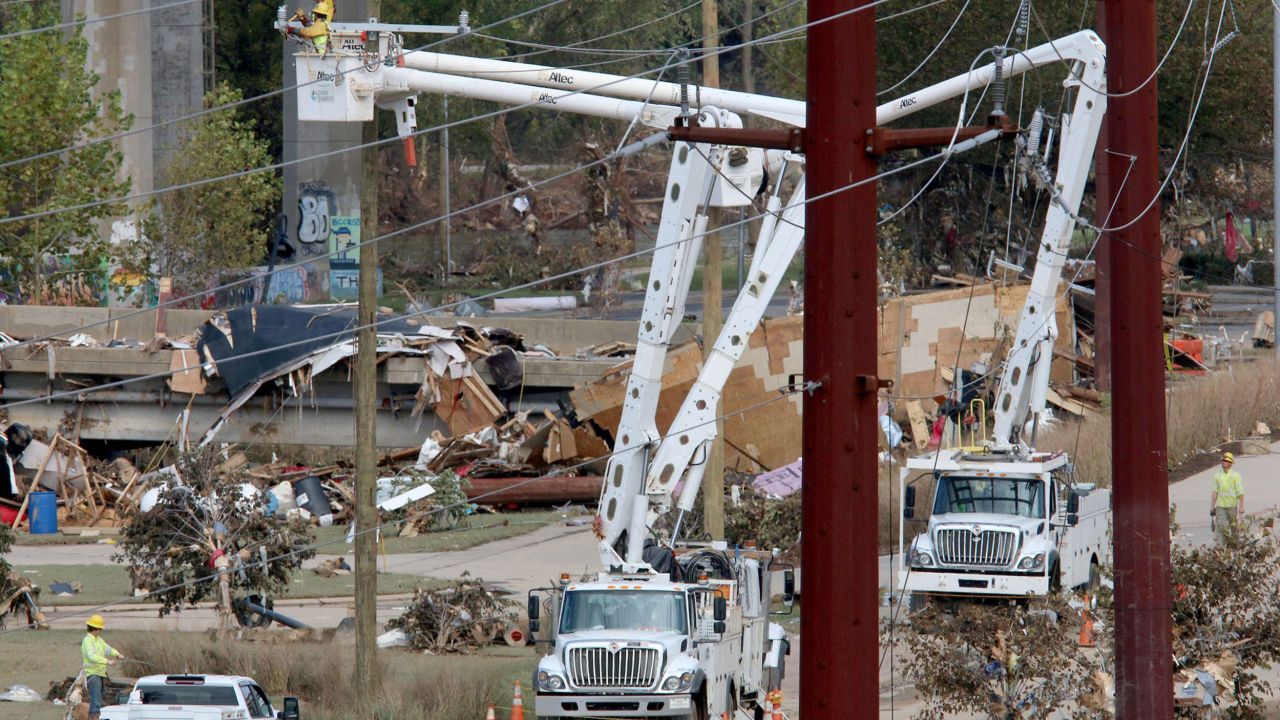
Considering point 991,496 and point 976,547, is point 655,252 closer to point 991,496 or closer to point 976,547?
point 976,547

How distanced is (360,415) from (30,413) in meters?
25.1

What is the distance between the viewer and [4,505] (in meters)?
36.9

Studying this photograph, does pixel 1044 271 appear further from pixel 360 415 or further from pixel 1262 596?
pixel 360 415

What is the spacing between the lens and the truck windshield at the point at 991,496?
2369 centimetres

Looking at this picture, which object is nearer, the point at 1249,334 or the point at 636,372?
the point at 636,372

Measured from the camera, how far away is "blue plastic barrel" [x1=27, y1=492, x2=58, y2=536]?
35.4 meters

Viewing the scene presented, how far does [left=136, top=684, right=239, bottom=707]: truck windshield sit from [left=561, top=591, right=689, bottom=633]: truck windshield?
3.37 metres

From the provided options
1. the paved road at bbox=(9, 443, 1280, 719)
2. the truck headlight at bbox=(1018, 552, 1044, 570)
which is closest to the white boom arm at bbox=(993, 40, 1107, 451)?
the truck headlight at bbox=(1018, 552, 1044, 570)

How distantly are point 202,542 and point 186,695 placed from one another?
704 cm

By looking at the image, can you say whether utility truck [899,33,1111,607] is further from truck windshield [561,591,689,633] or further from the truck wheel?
the truck wheel

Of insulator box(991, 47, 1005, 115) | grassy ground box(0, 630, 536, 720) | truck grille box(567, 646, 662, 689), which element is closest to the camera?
insulator box(991, 47, 1005, 115)

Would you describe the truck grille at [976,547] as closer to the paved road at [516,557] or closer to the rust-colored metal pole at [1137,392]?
the paved road at [516,557]

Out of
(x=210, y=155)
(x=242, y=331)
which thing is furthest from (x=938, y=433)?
(x=210, y=155)

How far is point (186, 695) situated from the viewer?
50.7 feet
